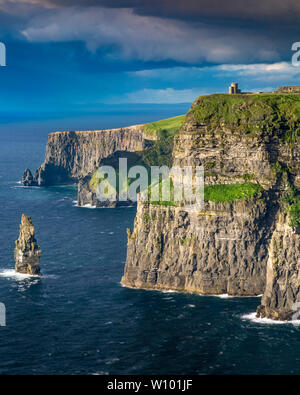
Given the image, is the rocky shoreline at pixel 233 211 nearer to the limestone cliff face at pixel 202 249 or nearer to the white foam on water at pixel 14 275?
the limestone cliff face at pixel 202 249

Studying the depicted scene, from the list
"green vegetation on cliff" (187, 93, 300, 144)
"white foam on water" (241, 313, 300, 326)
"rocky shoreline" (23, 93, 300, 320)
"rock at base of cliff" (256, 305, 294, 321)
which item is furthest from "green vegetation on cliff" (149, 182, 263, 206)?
"white foam on water" (241, 313, 300, 326)

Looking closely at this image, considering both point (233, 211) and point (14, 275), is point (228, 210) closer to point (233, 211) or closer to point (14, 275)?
point (233, 211)

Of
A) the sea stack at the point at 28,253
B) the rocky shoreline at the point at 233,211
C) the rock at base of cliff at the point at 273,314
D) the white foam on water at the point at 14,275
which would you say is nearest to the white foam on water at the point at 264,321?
the rock at base of cliff at the point at 273,314

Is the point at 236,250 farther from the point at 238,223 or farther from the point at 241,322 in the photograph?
the point at 241,322

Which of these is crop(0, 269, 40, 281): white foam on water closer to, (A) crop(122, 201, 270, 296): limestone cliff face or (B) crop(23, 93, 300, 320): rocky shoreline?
(A) crop(122, 201, 270, 296): limestone cliff face
